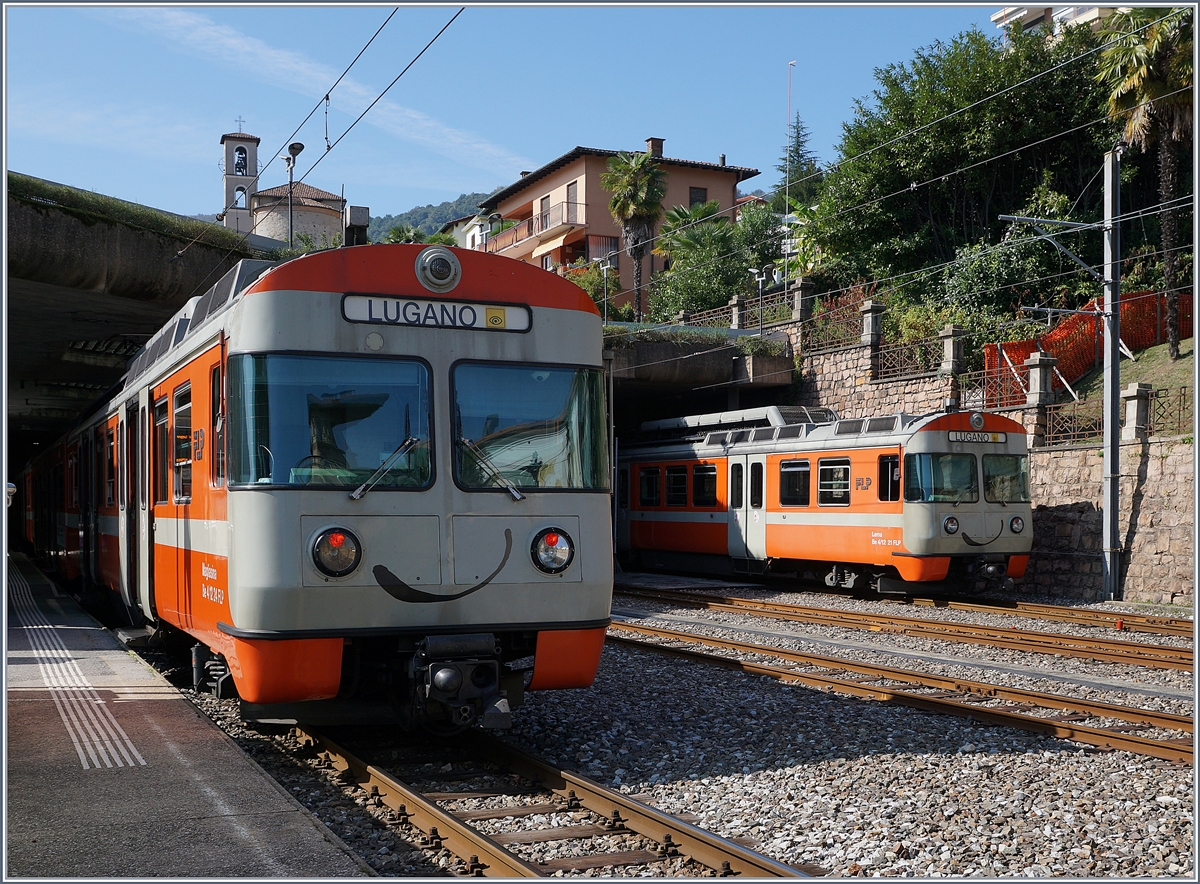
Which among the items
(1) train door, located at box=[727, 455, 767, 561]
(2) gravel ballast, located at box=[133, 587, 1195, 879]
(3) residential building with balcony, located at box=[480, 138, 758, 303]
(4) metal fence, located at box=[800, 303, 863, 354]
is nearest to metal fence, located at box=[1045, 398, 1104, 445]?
(1) train door, located at box=[727, 455, 767, 561]

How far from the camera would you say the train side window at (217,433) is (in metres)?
6.93

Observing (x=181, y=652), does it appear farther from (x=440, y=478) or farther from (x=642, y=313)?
(x=642, y=313)

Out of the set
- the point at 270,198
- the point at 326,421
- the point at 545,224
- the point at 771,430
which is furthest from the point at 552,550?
the point at 270,198

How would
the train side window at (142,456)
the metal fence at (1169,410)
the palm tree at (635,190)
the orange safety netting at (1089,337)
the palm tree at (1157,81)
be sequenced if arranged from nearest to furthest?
the train side window at (142,456) → the metal fence at (1169,410) → the palm tree at (1157,81) → the orange safety netting at (1089,337) → the palm tree at (635,190)

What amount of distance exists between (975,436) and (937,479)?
1.06m

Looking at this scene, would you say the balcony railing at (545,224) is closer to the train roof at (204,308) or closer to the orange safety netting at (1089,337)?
the orange safety netting at (1089,337)

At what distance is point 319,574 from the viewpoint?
6.43 meters

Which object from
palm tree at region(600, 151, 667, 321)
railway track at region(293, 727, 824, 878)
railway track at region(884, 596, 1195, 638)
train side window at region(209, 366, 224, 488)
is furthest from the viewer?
palm tree at region(600, 151, 667, 321)

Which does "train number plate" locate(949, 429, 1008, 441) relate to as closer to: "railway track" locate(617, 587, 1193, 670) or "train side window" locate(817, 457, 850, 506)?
"train side window" locate(817, 457, 850, 506)

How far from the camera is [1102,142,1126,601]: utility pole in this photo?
19000mm

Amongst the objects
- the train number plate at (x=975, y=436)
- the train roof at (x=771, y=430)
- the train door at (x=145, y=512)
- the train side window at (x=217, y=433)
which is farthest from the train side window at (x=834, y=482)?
the train side window at (x=217, y=433)

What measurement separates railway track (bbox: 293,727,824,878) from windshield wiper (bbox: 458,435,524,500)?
1.59 meters

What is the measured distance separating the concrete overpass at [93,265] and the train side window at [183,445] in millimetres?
8433

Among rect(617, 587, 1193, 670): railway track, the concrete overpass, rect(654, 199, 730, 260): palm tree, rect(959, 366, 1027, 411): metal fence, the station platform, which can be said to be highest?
rect(654, 199, 730, 260): palm tree
